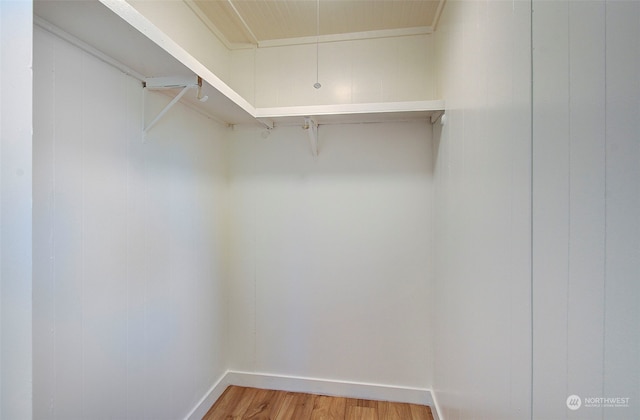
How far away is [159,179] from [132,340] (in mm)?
795

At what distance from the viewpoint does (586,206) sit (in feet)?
1.86

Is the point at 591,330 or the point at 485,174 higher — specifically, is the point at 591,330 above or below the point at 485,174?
below

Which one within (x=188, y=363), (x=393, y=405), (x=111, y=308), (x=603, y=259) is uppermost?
(x=603, y=259)

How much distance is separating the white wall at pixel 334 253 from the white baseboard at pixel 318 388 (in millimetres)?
41

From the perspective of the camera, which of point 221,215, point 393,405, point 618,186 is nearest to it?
point 618,186

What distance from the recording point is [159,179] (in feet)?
4.77

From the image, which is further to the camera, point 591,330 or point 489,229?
point 489,229

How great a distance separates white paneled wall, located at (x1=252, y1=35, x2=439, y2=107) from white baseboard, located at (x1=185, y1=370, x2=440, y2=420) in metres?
2.08

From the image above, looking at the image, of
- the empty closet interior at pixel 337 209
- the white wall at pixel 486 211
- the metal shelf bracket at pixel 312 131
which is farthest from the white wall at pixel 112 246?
the white wall at pixel 486 211

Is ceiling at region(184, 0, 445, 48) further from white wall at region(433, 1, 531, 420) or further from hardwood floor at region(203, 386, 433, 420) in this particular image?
hardwood floor at region(203, 386, 433, 420)

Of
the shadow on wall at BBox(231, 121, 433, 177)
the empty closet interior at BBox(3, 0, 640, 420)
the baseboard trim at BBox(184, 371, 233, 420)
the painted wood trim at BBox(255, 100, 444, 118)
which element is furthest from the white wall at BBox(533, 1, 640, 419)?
the baseboard trim at BBox(184, 371, 233, 420)

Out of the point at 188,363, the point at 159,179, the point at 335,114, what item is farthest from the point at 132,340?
the point at 335,114

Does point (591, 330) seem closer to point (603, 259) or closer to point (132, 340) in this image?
point (603, 259)

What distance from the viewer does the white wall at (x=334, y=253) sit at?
6.44 feet
